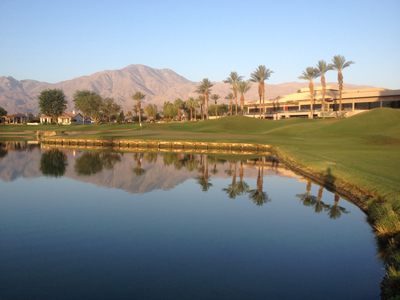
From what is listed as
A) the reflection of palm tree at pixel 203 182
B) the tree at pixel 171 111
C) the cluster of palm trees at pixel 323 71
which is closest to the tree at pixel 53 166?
the reflection of palm tree at pixel 203 182

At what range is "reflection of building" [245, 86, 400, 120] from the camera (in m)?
101

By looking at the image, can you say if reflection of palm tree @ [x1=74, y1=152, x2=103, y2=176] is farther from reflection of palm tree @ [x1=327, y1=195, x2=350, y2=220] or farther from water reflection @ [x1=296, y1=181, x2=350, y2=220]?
reflection of palm tree @ [x1=327, y1=195, x2=350, y2=220]

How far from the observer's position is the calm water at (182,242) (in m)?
9.02

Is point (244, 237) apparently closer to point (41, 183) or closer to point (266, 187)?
point (266, 187)

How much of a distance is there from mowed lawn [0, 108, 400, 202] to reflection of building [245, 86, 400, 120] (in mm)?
28102

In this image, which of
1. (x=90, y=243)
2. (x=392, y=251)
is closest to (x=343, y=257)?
(x=392, y=251)

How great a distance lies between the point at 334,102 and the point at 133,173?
10067 cm

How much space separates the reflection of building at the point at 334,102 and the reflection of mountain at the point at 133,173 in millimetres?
77347

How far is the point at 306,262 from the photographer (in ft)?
34.7

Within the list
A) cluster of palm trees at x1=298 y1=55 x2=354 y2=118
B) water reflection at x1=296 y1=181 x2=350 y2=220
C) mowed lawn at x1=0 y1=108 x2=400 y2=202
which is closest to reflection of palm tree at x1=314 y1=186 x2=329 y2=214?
water reflection at x1=296 y1=181 x2=350 y2=220

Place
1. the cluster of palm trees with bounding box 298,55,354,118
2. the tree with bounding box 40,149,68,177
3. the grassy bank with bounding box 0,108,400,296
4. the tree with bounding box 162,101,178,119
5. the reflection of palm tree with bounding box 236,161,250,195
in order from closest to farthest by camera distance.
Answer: the grassy bank with bounding box 0,108,400,296 < the reflection of palm tree with bounding box 236,161,250,195 < the tree with bounding box 40,149,68,177 < the cluster of palm trees with bounding box 298,55,354,118 < the tree with bounding box 162,101,178,119

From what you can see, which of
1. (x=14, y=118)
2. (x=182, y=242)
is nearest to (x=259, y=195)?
(x=182, y=242)

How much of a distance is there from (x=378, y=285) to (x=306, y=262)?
1.95 meters

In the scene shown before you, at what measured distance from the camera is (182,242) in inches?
475
